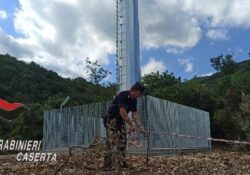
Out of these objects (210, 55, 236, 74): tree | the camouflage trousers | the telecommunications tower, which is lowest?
the camouflage trousers

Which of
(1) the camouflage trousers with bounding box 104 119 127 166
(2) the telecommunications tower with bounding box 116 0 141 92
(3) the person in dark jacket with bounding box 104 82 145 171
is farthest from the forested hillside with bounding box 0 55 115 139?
(1) the camouflage trousers with bounding box 104 119 127 166

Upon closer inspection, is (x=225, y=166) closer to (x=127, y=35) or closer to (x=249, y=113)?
(x=127, y=35)

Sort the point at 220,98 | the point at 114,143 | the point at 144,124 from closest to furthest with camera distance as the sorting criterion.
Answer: the point at 114,143 < the point at 144,124 < the point at 220,98

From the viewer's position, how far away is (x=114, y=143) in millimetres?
6152

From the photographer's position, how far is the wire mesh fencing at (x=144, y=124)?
583 inches

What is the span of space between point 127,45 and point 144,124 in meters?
2.68

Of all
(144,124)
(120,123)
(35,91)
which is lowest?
(120,123)

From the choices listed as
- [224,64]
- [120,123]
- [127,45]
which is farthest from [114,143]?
[224,64]

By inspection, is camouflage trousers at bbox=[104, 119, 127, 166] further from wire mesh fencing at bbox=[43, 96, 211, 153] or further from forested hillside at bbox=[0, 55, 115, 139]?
forested hillside at bbox=[0, 55, 115, 139]

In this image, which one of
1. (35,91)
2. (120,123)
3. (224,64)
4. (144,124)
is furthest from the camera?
(224,64)

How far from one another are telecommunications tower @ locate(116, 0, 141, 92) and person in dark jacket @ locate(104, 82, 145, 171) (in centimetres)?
787

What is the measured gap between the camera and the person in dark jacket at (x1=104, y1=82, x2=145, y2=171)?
244 inches

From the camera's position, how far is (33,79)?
129ft

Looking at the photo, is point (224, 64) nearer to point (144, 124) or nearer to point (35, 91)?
point (35, 91)
